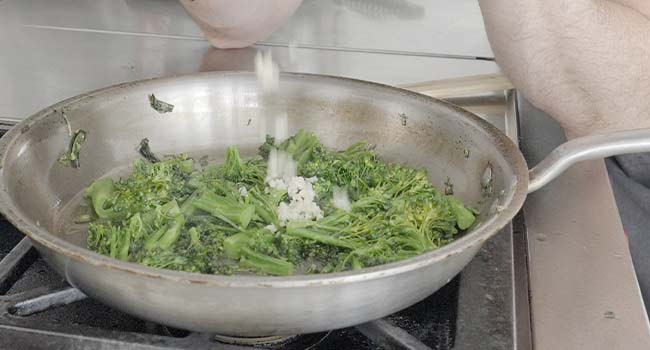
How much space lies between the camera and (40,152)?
100 cm

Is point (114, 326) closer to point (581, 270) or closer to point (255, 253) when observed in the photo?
point (255, 253)

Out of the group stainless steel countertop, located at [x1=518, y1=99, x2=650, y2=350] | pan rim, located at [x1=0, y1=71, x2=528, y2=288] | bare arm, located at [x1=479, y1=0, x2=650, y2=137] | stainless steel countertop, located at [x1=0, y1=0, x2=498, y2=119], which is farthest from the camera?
stainless steel countertop, located at [x1=0, y1=0, x2=498, y2=119]

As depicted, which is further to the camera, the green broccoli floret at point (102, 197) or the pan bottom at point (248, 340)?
the green broccoli floret at point (102, 197)

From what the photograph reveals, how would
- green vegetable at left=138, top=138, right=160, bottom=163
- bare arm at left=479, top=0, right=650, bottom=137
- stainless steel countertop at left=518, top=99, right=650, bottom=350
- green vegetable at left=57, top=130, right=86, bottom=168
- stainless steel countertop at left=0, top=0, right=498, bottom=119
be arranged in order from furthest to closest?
stainless steel countertop at left=0, top=0, right=498, bottom=119 → bare arm at left=479, top=0, right=650, bottom=137 → green vegetable at left=138, top=138, right=160, bottom=163 → green vegetable at left=57, top=130, right=86, bottom=168 → stainless steel countertop at left=518, top=99, right=650, bottom=350

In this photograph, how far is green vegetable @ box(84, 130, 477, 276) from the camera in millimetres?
846

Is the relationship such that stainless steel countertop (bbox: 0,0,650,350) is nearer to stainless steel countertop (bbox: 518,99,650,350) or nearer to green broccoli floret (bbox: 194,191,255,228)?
stainless steel countertop (bbox: 518,99,650,350)

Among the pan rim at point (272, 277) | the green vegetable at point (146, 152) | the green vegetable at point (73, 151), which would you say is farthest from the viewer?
the green vegetable at point (146, 152)

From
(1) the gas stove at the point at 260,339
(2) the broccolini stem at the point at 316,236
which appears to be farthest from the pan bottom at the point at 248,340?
(2) the broccolini stem at the point at 316,236

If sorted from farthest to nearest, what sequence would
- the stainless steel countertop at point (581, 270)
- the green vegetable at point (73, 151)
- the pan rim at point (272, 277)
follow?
the green vegetable at point (73, 151) < the stainless steel countertop at point (581, 270) < the pan rim at point (272, 277)

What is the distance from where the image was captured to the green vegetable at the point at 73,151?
106 cm

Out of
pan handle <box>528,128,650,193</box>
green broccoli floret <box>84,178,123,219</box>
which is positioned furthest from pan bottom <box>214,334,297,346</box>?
pan handle <box>528,128,650,193</box>

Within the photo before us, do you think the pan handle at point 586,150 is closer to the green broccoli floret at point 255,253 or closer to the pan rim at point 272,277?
the pan rim at point 272,277

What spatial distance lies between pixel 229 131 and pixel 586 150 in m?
0.59

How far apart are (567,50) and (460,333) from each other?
74 centimetres
